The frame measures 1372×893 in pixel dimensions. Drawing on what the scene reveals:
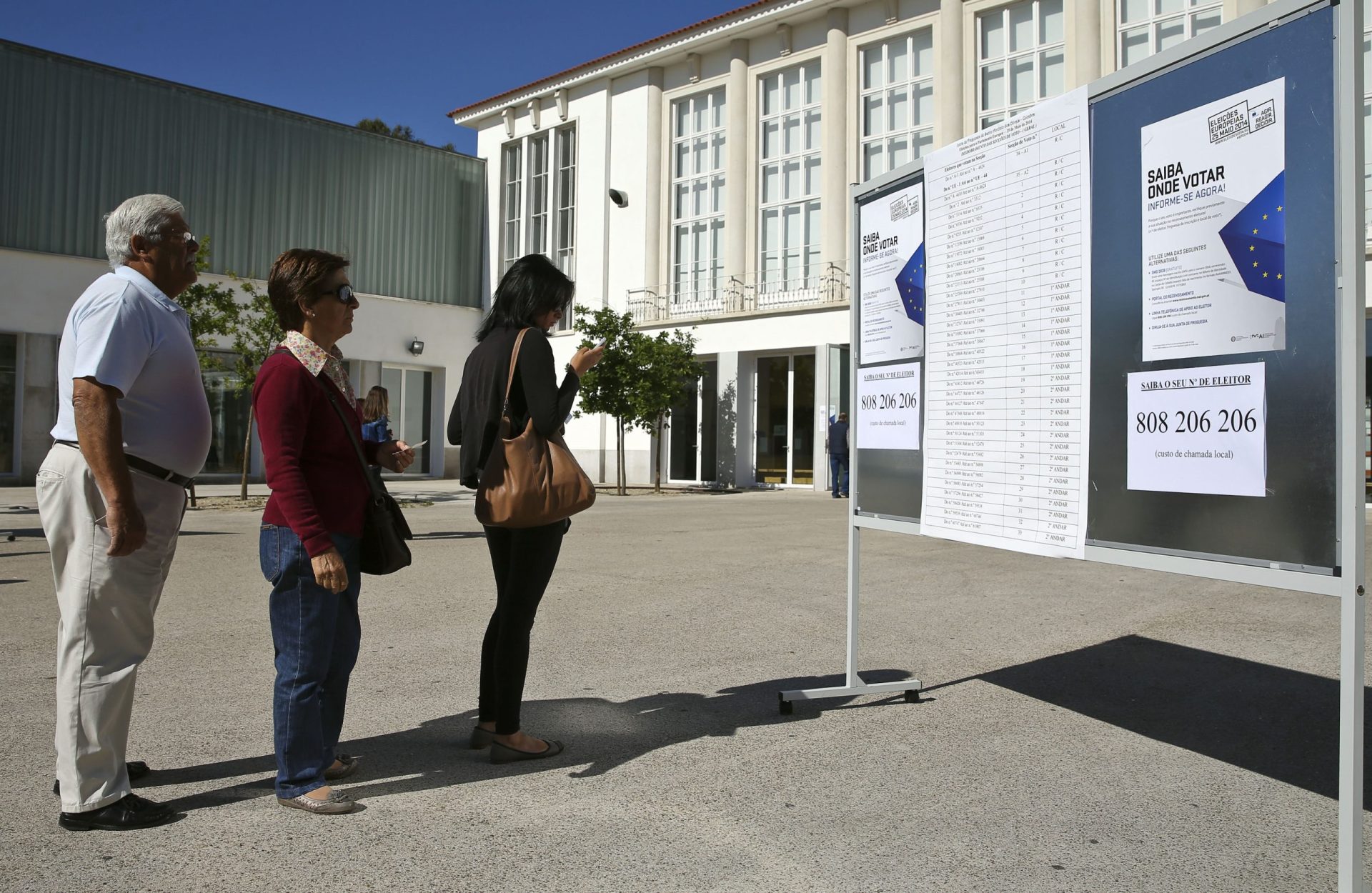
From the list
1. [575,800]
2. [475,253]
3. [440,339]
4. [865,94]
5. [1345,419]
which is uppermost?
[865,94]

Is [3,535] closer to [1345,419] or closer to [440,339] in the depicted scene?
[1345,419]

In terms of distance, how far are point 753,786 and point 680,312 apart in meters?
25.3

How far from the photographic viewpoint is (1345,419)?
265 cm

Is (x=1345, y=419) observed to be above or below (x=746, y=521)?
above

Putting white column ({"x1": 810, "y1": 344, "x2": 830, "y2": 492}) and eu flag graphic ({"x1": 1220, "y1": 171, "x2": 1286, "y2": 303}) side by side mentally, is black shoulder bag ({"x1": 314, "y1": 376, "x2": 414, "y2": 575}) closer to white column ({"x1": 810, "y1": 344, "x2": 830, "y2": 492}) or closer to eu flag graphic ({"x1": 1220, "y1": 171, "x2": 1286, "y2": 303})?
eu flag graphic ({"x1": 1220, "y1": 171, "x2": 1286, "y2": 303})

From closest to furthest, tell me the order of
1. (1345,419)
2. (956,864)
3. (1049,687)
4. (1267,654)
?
(1345,419) → (956,864) → (1049,687) → (1267,654)

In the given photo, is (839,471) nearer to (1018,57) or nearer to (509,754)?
(1018,57)

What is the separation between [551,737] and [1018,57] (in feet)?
73.2

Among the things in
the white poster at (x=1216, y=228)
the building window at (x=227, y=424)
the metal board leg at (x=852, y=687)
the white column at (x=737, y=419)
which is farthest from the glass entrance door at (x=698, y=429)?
the white poster at (x=1216, y=228)

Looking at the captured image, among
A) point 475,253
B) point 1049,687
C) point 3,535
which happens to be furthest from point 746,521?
point 475,253

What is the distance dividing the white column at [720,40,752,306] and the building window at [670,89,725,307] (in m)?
0.55

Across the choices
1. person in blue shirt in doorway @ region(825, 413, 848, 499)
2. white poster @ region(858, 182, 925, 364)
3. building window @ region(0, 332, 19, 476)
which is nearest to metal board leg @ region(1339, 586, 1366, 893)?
white poster @ region(858, 182, 925, 364)

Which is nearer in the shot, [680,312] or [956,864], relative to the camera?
[956,864]

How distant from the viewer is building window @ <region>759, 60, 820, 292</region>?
25.9m
